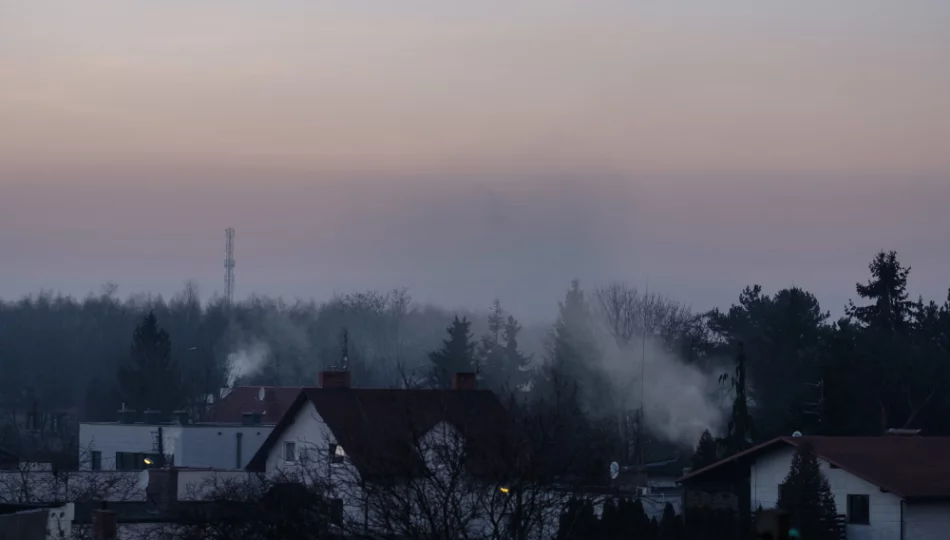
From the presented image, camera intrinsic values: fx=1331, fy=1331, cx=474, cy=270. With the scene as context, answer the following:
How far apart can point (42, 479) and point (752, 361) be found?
43920mm

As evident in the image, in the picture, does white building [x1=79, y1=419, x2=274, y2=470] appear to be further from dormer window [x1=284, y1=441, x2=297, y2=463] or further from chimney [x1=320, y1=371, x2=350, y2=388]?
chimney [x1=320, y1=371, x2=350, y2=388]

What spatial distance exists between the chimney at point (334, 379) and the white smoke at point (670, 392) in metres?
36.5

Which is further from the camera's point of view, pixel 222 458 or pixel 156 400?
pixel 156 400

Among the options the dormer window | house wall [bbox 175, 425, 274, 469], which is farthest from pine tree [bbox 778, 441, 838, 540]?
house wall [bbox 175, 425, 274, 469]

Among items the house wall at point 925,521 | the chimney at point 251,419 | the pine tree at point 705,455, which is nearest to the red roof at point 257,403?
the chimney at point 251,419

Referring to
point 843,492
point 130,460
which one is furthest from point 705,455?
point 130,460

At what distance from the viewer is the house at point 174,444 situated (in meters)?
56.2

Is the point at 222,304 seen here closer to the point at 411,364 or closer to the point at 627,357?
the point at 411,364

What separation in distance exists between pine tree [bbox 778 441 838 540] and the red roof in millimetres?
37523

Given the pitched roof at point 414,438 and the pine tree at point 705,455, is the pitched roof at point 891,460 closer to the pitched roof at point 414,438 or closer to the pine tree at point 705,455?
the pine tree at point 705,455

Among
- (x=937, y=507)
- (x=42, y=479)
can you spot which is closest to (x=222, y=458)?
(x=42, y=479)

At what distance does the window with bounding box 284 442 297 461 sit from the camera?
40844 millimetres

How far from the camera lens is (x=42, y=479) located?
37531 mm

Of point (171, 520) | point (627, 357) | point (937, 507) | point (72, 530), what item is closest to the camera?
point (171, 520)
